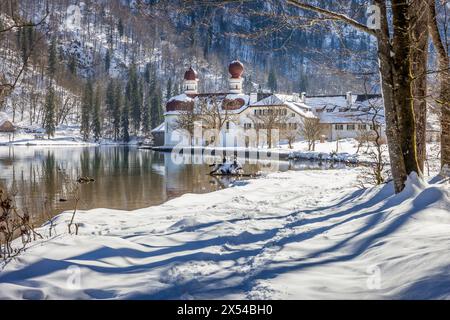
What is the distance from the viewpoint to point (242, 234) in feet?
19.3

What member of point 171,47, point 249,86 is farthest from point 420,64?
point 171,47

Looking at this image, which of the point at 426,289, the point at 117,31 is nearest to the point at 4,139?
the point at 426,289

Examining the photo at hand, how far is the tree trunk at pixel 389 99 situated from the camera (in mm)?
6668

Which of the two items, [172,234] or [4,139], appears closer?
[172,234]

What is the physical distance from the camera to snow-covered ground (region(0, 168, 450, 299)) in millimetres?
3525

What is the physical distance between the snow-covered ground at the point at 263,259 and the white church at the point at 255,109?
1997 inches

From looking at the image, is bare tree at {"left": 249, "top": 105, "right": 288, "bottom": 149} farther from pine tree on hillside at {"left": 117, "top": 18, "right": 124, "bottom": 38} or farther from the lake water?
pine tree on hillside at {"left": 117, "top": 18, "right": 124, "bottom": 38}

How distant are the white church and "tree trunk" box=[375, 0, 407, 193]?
49.6m

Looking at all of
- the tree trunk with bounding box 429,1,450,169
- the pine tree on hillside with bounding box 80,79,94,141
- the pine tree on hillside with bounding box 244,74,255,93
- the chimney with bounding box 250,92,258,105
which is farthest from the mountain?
the chimney with bounding box 250,92,258,105

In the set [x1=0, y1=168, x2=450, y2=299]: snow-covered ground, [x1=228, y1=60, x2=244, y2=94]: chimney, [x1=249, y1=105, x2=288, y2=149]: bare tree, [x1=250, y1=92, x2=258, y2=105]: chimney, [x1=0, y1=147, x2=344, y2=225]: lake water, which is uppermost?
[x1=228, y1=60, x2=244, y2=94]: chimney

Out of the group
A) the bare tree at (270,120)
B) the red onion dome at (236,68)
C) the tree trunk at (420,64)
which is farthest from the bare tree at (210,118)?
the tree trunk at (420,64)

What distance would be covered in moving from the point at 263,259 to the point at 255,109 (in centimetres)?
6094
